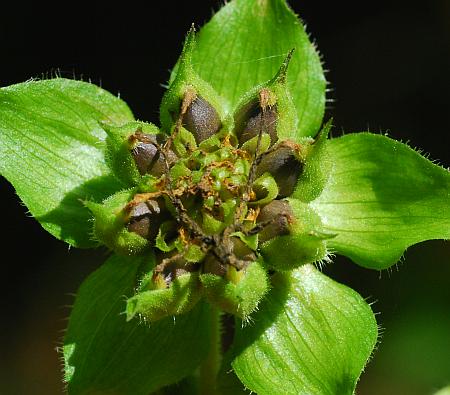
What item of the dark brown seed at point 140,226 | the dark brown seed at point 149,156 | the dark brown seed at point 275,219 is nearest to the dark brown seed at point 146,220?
the dark brown seed at point 140,226

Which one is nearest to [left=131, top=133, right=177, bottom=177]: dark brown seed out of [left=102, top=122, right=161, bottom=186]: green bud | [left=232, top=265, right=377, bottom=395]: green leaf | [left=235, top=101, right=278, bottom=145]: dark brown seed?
[left=102, top=122, right=161, bottom=186]: green bud

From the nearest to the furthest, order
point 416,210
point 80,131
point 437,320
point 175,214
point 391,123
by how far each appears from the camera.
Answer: point 175,214
point 416,210
point 80,131
point 437,320
point 391,123

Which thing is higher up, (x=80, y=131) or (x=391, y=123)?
(x=80, y=131)

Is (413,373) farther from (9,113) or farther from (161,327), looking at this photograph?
(9,113)

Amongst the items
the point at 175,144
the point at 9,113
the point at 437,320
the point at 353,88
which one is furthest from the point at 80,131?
the point at 353,88

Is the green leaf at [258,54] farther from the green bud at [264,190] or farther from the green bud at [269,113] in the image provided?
the green bud at [264,190]

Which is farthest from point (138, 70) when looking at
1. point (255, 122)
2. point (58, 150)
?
point (255, 122)
